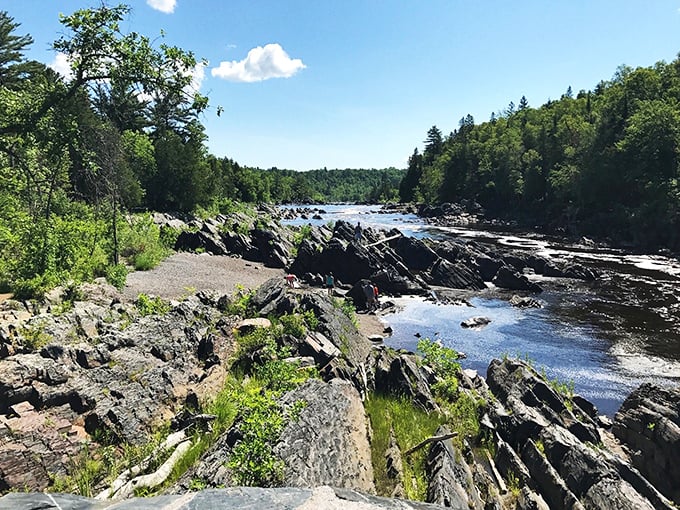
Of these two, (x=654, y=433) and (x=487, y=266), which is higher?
(x=487, y=266)

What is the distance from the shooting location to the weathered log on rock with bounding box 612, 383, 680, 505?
34.9ft

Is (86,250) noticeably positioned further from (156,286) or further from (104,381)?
(104,381)

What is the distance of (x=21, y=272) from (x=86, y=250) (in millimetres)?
6129

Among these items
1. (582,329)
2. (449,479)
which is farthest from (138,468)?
(582,329)

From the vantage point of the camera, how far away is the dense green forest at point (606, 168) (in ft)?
171

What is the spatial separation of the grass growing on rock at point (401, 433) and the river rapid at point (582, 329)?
834cm

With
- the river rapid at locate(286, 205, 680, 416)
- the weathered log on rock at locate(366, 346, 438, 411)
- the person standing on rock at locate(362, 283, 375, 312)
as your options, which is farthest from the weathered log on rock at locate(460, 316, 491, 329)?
the weathered log on rock at locate(366, 346, 438, 411)

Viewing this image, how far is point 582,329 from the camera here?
78.2ft

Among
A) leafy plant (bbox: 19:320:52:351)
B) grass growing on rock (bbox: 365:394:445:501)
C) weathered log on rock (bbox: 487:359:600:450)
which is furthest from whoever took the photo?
leafy plant (bbox: 19:320:52:351)

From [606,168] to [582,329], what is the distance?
4635 cm

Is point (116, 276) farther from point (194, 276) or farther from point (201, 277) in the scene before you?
point (201, 277)

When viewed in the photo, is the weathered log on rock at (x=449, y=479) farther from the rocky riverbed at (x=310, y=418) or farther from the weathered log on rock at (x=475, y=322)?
the weathered log on rock at (x=475, y=322)

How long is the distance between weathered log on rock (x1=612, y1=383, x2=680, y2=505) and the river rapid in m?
2.14

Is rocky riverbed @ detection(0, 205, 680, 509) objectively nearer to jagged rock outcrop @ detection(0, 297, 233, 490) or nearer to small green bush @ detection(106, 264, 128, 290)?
jagged rock outcrop @ detection(0, 297, 233, 490)
